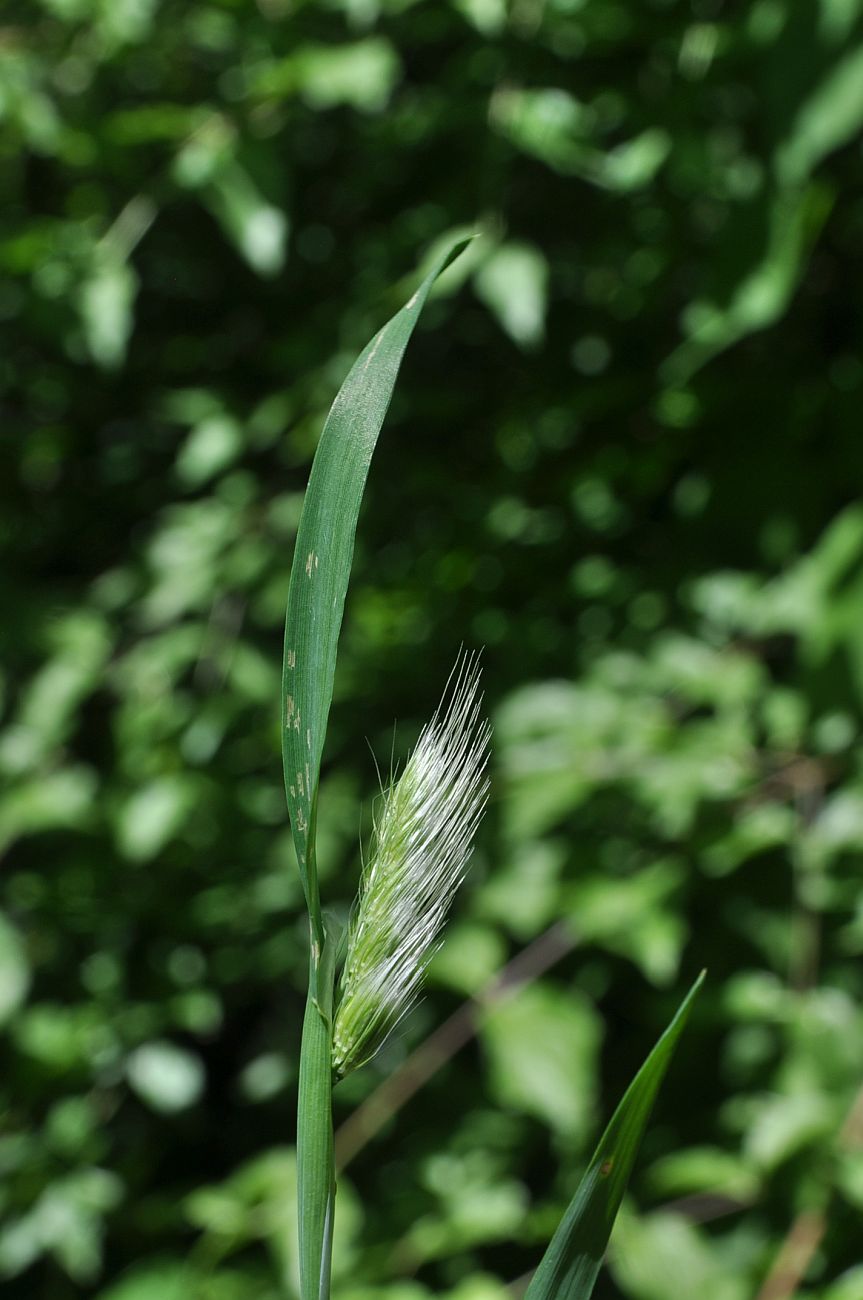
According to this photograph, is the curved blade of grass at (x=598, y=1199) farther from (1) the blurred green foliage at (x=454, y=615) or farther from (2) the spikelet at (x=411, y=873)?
(1) the blurred green foliage at (x=454, y=615)

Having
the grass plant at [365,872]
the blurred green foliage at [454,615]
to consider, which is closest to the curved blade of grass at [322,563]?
the grass plant at [365,872]

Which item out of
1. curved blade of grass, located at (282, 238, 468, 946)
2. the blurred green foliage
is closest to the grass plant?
curved blade of grass, located at (282, 238, 468, 946)

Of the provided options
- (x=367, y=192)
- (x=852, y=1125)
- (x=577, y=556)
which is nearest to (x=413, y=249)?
(x=367, y=192)

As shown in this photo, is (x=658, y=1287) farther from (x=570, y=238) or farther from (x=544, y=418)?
(x=570, y=238)

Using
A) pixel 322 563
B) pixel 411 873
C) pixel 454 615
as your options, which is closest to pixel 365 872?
pixel 411 873

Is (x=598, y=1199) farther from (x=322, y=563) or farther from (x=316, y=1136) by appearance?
(x=322, y=563)

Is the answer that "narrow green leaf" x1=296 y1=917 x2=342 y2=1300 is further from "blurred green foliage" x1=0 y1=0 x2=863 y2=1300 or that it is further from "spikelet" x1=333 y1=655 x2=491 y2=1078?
"blurred green foliage" x1=0 y1=0 x2=863 y2=1300

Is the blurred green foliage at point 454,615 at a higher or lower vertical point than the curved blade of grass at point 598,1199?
lower
